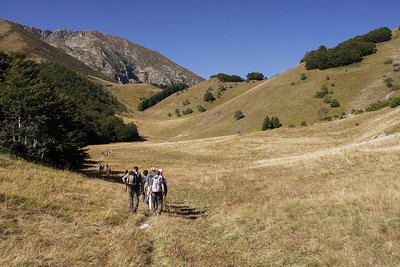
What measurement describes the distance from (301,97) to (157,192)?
8597 centimetres

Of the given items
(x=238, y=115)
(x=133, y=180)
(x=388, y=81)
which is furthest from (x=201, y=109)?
(x=133, y=180)

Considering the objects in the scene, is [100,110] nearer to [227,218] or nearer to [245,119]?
[245,119]

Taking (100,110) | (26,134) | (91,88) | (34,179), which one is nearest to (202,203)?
(34,179)

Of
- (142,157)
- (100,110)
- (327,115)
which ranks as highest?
(100,110)

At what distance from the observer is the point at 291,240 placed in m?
9.34

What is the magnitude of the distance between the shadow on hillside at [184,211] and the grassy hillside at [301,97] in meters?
67.7

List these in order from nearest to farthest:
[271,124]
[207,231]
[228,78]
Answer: [207,231], [271,124], [228,78]

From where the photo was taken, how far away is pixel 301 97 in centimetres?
9481

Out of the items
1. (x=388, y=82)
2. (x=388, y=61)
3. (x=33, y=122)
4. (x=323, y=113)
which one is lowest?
(x=323, y=113)

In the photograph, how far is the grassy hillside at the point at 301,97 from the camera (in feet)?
280

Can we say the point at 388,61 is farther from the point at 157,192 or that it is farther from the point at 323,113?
the point at 157,192

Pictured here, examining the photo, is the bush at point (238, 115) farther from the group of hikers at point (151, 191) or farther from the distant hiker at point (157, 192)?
the distant hiker at point (157, 192)

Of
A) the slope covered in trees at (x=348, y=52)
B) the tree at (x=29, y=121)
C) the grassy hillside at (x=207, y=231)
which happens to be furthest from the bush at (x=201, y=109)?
the grassy hillside at (x=207, y=231)

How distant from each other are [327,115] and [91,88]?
133790 millimetres
